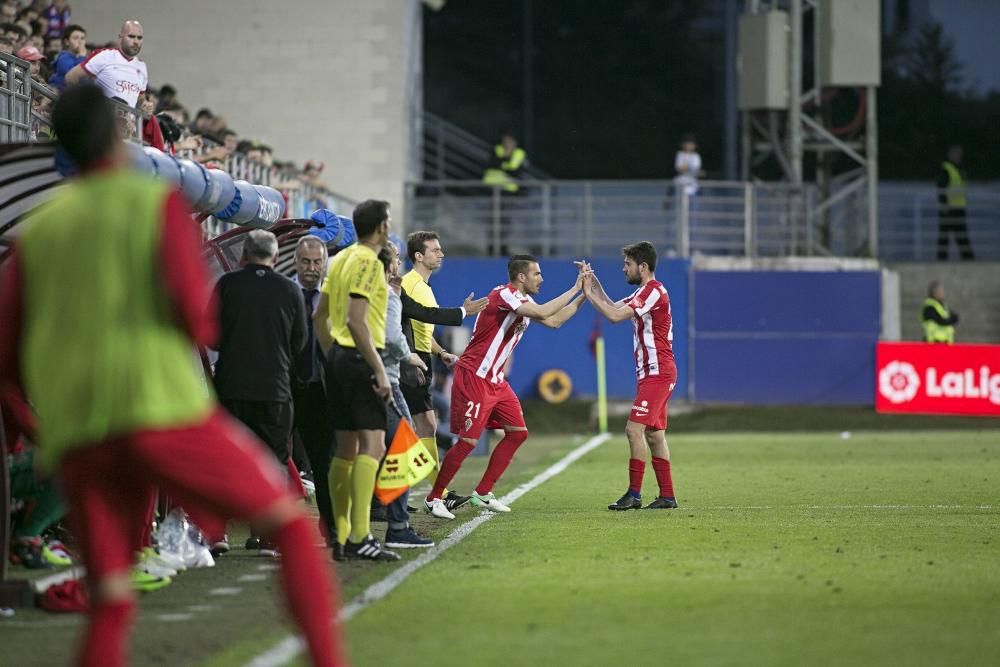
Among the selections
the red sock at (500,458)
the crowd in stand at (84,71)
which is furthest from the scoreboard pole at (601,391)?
the red sock at (500,458)

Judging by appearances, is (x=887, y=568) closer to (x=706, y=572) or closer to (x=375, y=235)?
(x=706, y=572)

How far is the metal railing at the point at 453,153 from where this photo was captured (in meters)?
35.9

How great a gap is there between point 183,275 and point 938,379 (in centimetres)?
2484

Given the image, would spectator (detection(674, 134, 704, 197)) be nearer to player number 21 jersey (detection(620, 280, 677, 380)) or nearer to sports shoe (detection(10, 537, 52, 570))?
player number 21 jersey (detection(620, 280, 677, 380))

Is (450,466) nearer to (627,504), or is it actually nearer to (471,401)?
(471,401)

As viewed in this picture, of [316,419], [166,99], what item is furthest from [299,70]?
[316,419]

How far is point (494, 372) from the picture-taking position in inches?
547

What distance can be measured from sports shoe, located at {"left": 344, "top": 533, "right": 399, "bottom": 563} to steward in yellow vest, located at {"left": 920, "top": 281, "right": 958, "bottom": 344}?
21985 millimetres

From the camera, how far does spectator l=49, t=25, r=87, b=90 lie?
16.4 m

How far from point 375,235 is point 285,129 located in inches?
960

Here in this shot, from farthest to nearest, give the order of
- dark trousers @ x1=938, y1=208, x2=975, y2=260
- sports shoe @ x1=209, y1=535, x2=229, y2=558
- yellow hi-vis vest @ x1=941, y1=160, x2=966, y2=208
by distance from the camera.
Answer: dark trousers @ x1=938, y1=208, x2=975, y2=260
yellow hi-vis vest @ x1=941, y1=160, x2=966, y2=208
sports shoe @ x1=209, y1=535, x2=229, y2=558

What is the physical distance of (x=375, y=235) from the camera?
33.9 ft

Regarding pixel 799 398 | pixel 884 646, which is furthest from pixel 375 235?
pixel 799 398

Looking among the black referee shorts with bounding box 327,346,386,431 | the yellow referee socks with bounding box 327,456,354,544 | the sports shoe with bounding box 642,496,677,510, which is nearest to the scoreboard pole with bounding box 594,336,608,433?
the sports shoe with bounding box 642,496,677,510
